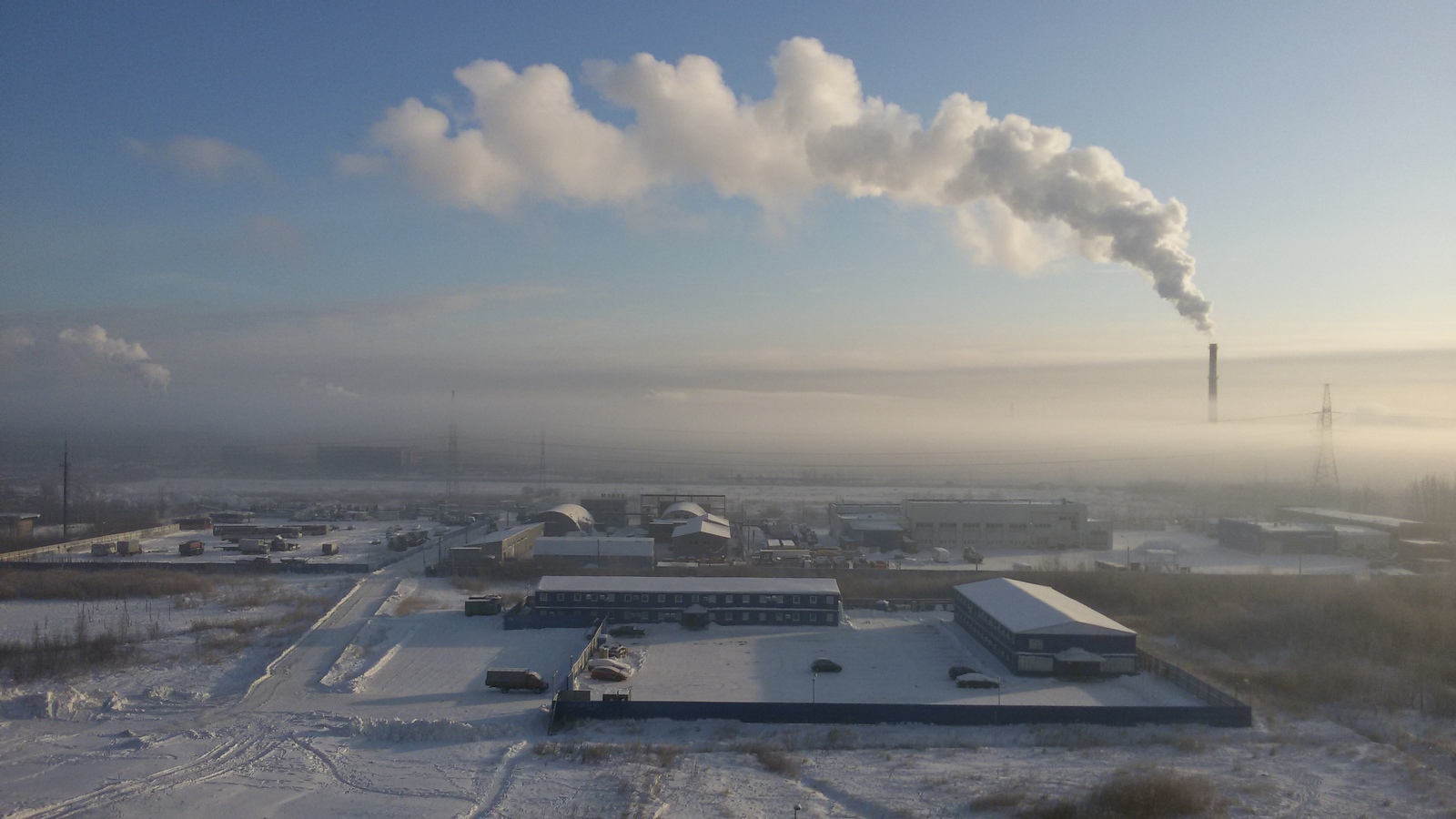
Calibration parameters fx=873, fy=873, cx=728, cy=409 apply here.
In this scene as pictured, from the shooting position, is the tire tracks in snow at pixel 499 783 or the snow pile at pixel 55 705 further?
the snow pile at pixel 55 705

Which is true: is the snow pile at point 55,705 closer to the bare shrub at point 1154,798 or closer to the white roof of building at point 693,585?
the white roof of building at point 693,585

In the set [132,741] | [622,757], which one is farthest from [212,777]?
[622,757]

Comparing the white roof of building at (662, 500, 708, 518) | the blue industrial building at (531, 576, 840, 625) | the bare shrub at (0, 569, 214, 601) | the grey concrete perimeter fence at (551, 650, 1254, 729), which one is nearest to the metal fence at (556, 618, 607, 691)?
the grey concrete perimeter fence at (551, 650, 1254, 729)

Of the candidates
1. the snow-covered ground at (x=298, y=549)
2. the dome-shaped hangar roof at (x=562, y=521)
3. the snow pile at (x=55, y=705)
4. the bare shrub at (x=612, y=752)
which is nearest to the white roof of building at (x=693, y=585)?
the bare shrub at (x=612, y=752)

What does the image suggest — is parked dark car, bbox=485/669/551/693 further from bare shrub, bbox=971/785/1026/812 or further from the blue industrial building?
bare shrub, bbox=971/785/1026/812

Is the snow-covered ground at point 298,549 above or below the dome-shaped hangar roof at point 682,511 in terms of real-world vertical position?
below

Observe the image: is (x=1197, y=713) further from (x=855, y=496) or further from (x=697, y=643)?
(x=855, y=496)
